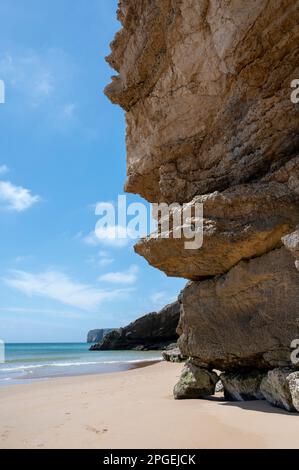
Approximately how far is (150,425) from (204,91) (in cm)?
672

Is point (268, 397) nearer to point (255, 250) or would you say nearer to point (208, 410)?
point (208, 410)

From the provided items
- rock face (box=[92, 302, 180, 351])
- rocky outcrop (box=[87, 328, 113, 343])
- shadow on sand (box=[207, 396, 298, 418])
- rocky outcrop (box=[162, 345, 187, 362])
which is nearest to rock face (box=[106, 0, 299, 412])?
shadow on sand (box=[207, 396, 298, 418])

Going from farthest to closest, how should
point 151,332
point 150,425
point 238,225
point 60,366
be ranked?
point 151,332 → point 60,366 → point 238,225 → point 150,425

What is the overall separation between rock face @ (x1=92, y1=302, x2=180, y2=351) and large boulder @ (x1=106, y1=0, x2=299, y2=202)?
37.8 meters

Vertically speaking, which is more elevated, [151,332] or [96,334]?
[151,332]

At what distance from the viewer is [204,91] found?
800cm

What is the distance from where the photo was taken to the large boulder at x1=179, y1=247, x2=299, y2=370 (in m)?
6.30

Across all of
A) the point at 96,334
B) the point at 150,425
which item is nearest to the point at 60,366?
the point at 150,425

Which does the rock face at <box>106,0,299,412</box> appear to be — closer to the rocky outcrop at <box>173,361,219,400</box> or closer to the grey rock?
the rocky outcrop at <box>173,361,219,400</box>

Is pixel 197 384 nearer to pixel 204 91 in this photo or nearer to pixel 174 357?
pixel 204 91

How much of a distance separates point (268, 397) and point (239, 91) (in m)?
5.91

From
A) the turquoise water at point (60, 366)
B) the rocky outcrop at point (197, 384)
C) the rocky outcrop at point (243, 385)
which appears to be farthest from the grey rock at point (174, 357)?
the rocky outcrop at point (243, 385)

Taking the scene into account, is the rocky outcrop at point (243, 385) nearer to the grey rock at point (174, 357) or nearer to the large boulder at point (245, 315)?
the large boulder at point (245, 315)
